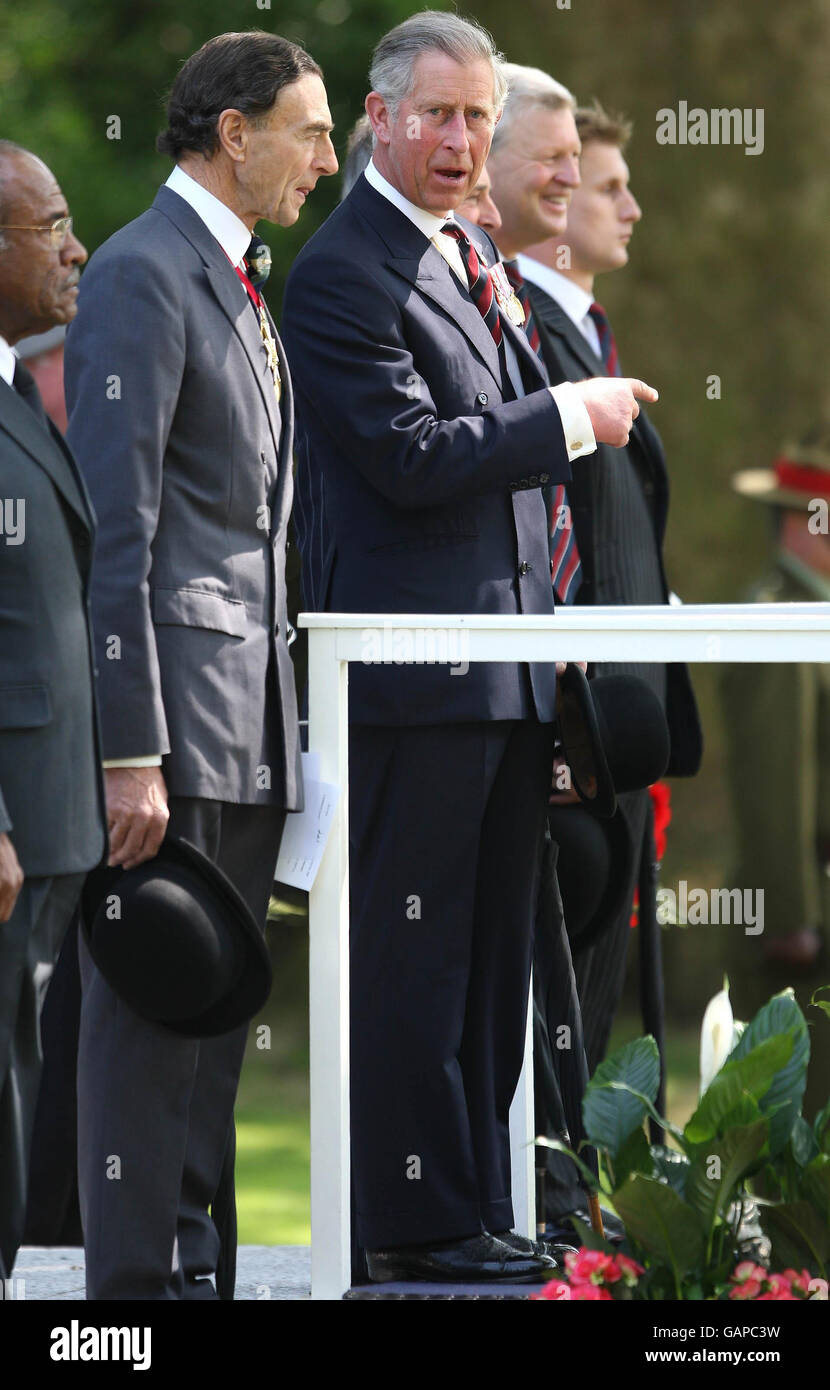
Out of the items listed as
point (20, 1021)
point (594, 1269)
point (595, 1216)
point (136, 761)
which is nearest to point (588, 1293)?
point (594, 1269)

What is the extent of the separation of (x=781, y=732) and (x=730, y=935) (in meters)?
0.79

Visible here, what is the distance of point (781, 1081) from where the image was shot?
102 inches

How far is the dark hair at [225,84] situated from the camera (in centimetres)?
287

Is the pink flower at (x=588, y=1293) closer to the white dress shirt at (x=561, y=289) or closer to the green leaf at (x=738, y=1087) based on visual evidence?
the green leaf at (x=738, y=1087)

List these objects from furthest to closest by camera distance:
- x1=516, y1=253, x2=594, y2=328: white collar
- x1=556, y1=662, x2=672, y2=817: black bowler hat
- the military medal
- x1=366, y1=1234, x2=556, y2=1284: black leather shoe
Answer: x1=516, y1=253, x2=594, y2=328: white collar → the military medal → x1=556, y1=662, x2=672, y2=817: black bowler hat → x1=366, y1=1234, x2=556, y2=1284: black leather shoe

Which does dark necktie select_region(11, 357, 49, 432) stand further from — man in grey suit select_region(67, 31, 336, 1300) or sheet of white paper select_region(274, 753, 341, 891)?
sheet of white paper select_region(274, 753, 341, 891)

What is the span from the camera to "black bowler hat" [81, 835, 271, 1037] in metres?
2.66

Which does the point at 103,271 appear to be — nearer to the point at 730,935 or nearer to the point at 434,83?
the point at 434,83

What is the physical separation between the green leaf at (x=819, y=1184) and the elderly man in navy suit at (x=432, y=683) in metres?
0.53

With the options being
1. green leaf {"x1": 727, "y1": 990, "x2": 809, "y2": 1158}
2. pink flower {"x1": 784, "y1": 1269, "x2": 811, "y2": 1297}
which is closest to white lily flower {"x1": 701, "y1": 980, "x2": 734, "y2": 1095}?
green leaf {"x1": 727, "y1": 990, "x2": 809, "y2": 1158}

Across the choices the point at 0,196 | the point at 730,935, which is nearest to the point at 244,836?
the point at 0,196

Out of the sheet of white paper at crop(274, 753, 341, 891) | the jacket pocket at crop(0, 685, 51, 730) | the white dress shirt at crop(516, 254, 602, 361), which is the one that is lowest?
the sheet of white paper at crop(274, 753, 341, 891)

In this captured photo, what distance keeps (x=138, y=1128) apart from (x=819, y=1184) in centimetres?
78

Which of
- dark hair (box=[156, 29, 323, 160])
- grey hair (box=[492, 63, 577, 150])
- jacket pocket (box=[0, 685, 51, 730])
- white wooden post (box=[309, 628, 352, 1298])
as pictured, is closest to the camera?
jacket pocket (box=[0, 685, 51, 730])
